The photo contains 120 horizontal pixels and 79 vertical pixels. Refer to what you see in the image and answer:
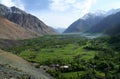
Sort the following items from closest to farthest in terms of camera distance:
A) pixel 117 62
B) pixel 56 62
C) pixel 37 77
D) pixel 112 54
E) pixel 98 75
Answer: pixel 37 77 → pixel 98 75 → pixel 117 62 → pixel 56 62 → pixel 112 54

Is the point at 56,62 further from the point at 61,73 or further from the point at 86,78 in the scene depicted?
the point at 86,78

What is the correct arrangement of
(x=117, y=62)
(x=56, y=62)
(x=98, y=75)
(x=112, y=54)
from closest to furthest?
1. (x=98, y=75)
2. (x=117, y=62)
3. (x=56, y=62)
4. (x=112, y=54)

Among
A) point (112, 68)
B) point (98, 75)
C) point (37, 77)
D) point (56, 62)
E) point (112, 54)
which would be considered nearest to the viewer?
point (37, 77)

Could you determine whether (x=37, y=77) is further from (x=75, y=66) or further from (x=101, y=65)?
(x=101, y=65)

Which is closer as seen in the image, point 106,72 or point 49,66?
point 106,72

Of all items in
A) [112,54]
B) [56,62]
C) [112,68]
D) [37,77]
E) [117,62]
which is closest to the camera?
[37,77]

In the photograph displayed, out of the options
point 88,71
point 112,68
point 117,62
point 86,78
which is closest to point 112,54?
point 117,62

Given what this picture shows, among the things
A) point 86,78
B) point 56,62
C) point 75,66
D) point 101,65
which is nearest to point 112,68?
point 101,65

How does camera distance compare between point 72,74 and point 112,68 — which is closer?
point 72,74
